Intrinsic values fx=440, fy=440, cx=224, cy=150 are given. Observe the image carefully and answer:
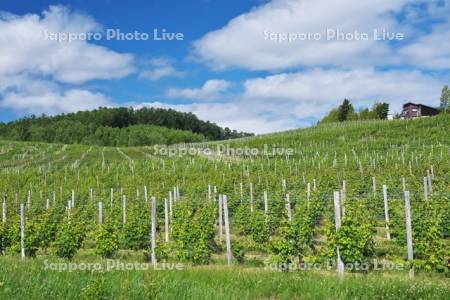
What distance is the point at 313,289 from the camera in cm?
757

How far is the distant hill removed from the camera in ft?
390

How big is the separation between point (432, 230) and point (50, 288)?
8593 millimetres

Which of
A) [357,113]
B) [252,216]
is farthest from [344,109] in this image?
[252,216]

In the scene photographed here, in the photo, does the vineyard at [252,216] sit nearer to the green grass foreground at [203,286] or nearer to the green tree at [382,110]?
the green grass foreground at [203,286]

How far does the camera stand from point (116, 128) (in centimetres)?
13262

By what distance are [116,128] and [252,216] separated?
12116cm

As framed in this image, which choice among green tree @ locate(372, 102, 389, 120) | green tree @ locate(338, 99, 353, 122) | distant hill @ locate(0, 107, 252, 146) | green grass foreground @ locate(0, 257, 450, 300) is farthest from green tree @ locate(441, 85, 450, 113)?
green grass foreground @ locate(0, 257, 450, 300)

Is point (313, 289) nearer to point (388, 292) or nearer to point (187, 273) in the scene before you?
point (388, 292)

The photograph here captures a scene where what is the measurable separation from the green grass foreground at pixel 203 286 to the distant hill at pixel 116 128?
4305 inches

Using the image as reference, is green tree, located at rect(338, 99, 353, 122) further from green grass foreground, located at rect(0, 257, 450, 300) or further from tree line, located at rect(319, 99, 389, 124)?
green grass foreground, located at rect(0, 257, 450, 300)

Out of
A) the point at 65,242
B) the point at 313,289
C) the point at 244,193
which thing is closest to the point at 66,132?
the point at 244,193

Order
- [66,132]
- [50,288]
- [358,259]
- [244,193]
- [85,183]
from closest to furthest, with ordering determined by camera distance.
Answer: [50,288] < [358,259] < [244,193] < [85,183] < [66,132]

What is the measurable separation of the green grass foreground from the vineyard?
0.18 ft

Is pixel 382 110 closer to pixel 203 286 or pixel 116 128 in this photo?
pixel 116 128
